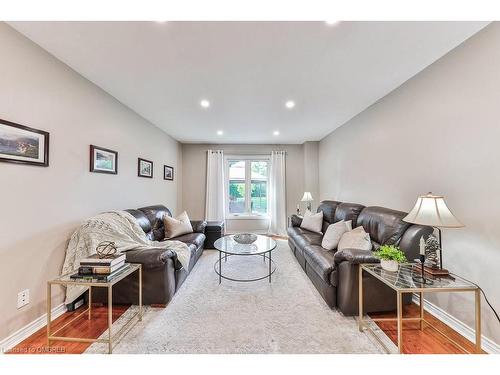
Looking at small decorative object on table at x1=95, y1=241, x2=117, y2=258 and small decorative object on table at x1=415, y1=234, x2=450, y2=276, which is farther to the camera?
small decorative object on table at x1=95, y1=241, x2=117, y2=258

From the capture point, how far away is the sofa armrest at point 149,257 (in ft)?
6.85

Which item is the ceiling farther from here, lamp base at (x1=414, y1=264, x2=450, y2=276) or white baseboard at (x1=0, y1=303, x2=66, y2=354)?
white baseboard at (x1=0, y1=303, x2=66, y2=354)

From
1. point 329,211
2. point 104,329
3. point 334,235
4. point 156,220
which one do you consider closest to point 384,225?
point 334,235

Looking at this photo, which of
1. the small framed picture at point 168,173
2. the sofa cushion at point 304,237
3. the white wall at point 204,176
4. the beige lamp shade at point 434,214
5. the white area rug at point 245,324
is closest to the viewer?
the beige lamp shade at point 434,214

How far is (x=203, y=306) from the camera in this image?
7.23 feet

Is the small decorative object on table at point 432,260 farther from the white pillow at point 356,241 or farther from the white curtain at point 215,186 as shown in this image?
the white curtain at point 215,186

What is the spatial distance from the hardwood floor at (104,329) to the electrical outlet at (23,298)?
280 mm

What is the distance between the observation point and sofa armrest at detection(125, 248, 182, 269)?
82.2 inches

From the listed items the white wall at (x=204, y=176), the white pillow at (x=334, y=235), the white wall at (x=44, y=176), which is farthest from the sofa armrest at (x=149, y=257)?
the white wall at (x=204, y=176)

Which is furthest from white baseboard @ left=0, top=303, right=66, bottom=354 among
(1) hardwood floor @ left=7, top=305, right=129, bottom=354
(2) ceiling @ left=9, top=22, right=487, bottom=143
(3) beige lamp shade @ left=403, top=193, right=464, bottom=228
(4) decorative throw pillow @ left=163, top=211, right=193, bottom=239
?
(3) beige lamp shade @ left=403, top=193, right=464, bottom=228

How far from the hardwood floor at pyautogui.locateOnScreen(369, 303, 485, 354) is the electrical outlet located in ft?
9.92

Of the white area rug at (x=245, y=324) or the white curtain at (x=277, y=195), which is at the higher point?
the white curtain at (x=277, y=195)
